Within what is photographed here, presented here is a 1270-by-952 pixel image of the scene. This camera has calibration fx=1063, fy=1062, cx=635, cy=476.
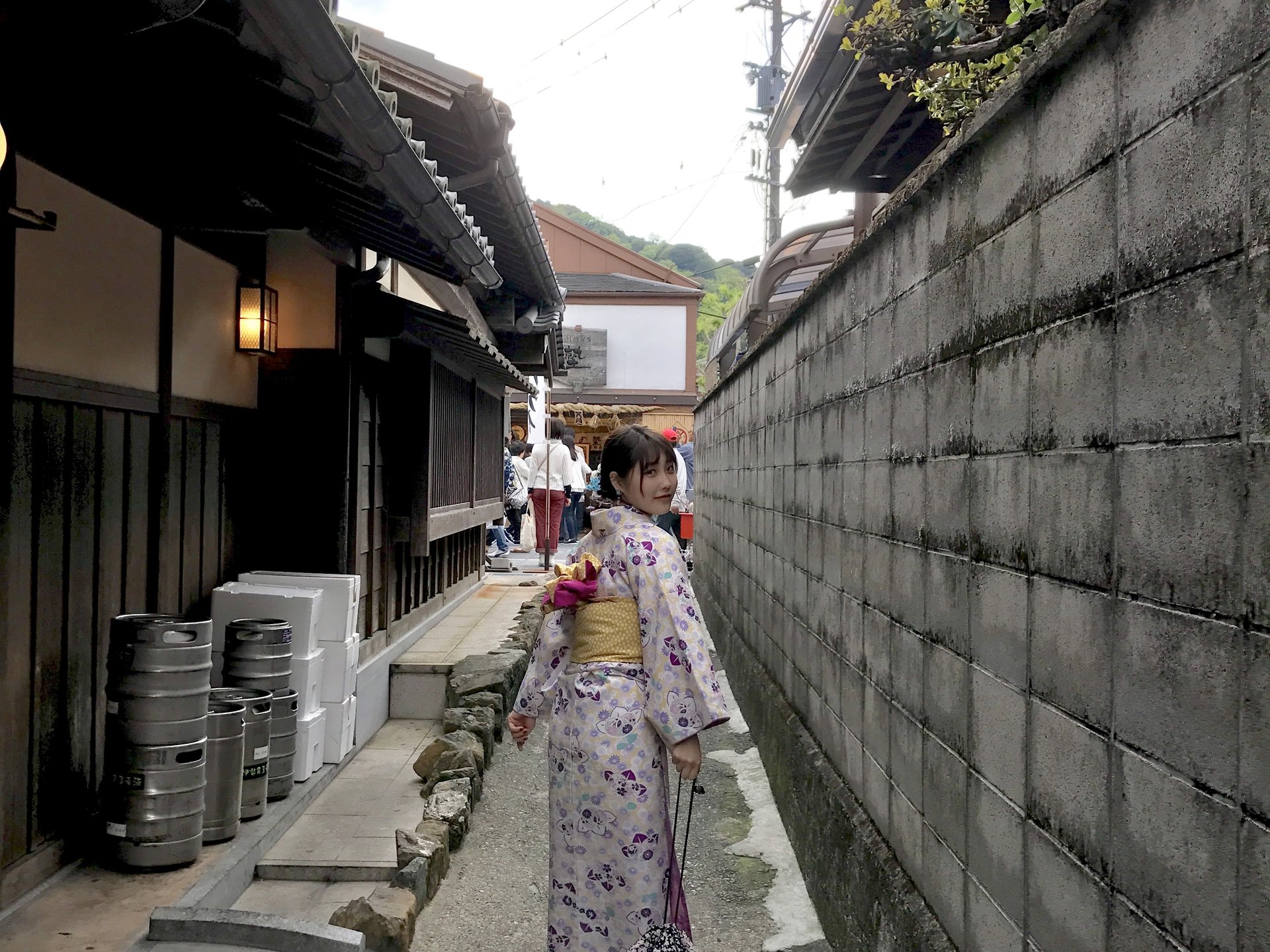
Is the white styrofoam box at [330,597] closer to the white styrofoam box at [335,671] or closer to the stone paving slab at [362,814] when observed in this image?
the white styrofoam box at [335,671]

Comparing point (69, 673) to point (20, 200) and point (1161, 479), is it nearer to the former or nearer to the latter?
point (20, 200)

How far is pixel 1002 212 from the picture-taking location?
3.04m

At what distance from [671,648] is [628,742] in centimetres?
41

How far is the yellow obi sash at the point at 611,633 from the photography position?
427 centimetres

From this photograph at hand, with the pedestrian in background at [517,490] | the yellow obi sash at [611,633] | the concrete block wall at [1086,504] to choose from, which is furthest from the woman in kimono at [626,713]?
the pedestrian in background at [517,490]

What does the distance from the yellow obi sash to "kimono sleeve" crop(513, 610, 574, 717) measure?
0.72ft

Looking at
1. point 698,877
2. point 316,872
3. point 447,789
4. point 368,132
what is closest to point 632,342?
point 447,789

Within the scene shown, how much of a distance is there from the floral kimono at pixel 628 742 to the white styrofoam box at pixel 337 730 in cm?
355

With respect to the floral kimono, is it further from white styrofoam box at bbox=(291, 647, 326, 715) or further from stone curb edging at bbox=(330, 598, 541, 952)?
white styrofoam box at bbox=(291, 647, 326, 715)

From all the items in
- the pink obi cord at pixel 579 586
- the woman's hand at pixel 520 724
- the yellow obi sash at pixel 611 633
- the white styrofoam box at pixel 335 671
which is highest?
the pink obi cord at pixel 579 586

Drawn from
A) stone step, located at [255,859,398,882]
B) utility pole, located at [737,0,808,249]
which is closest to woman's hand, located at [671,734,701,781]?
stone step, located at [255,859,398,882]

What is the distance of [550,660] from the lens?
15.0 feet

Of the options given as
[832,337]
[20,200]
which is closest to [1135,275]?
[832,337]

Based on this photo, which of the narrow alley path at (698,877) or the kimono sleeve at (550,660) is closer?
the kimono sleeve at (550,660)
